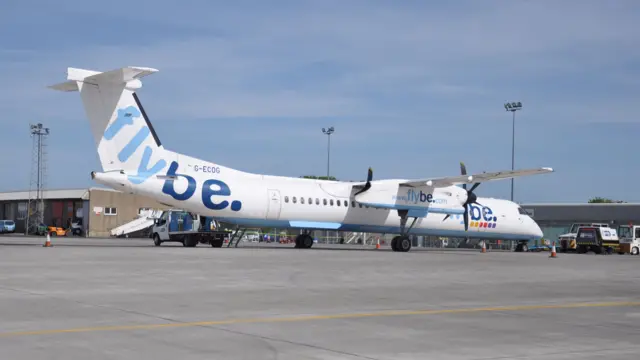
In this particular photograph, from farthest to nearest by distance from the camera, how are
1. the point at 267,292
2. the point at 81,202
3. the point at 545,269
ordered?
the point at 81,202, the point at 545,269, the point at 267,292

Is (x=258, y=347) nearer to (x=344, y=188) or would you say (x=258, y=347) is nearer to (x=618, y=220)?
(x=344, y=188)

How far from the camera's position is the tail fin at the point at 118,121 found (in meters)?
30.2

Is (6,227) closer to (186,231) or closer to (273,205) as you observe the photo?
(186,231)

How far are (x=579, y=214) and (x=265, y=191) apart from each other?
49.3 m

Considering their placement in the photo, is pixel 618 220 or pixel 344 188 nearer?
pixel 344 188

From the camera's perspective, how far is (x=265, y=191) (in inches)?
1361

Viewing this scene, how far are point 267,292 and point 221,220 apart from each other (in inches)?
722

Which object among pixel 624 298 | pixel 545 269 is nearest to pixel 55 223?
pixel 545 269

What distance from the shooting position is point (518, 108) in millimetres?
66750

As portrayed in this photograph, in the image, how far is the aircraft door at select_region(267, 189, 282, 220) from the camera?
114 ft

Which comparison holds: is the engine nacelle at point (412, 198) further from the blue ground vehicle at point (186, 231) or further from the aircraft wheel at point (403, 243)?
the blue ground vehicle at point (186, 231)

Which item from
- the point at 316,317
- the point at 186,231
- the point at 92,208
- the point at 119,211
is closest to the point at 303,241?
the point at 186,231

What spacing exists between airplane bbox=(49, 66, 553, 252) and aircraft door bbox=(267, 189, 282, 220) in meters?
0.05

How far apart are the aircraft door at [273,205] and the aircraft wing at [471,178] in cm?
727
